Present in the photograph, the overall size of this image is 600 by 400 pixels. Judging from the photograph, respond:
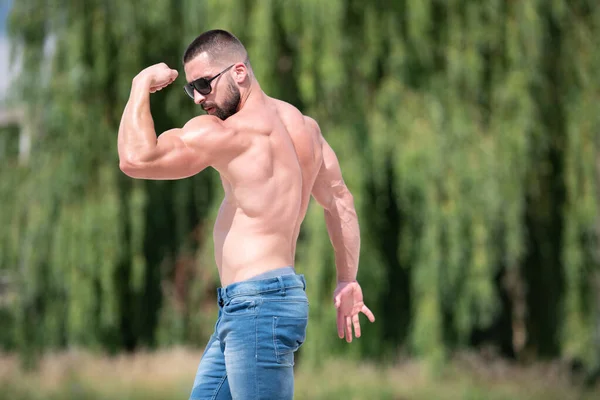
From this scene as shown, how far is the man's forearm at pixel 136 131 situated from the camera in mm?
2318

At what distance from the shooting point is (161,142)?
236 centimetres

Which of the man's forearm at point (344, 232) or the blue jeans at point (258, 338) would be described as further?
the man's forearm at point (344, 232)

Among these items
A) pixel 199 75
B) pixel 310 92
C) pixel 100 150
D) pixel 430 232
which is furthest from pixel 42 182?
pixel 199 75

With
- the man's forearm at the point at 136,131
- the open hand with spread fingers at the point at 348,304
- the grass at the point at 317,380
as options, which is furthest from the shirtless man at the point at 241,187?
the grass at the point at 317,380

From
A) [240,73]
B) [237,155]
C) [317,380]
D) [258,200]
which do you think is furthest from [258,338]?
[317,380]

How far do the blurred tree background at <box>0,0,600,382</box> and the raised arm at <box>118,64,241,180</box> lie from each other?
4.44 meters

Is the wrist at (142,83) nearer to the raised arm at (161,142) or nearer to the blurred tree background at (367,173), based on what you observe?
the raised arm at (161,142)

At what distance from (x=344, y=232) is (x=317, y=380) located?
4.22 m

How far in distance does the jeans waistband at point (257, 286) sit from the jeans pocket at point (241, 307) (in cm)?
2

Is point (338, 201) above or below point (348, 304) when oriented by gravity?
above

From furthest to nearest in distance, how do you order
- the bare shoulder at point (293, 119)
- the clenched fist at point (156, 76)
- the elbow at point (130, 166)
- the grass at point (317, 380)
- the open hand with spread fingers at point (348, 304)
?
the grass at point (317, 380) < the open hand with spread fingers at point (348, 304) < the bare shoulder at point (293, 119) < the clenched fist at point (156, 76) < the elbow at point (130, 166)

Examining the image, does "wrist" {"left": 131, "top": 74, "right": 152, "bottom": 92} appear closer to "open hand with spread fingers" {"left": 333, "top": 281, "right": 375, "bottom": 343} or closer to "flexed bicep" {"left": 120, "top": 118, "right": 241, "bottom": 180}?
"flexed bicep" {"left": 120, "top": 118, "right": 241, "bottom": 180}

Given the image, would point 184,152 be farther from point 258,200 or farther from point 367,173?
point 367,173

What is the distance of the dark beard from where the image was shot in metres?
2.53
